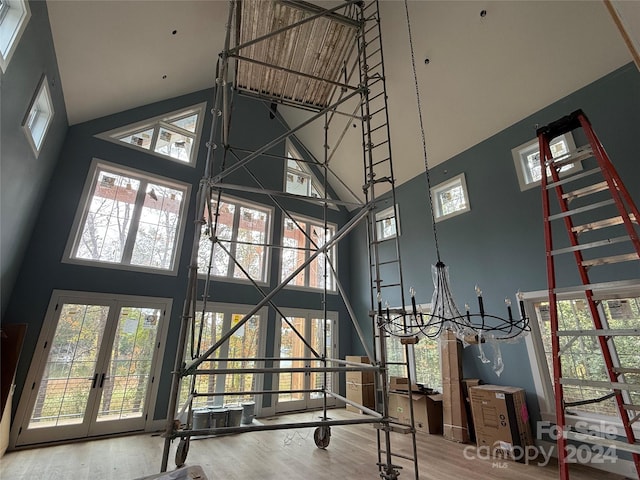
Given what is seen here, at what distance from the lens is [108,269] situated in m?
4.76

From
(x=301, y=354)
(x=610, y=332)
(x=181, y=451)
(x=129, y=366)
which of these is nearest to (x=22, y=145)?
(x=129, y=366)

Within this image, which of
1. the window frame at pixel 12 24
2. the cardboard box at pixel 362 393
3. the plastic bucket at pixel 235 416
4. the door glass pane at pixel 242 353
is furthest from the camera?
the cardboard box at pixel 362 393

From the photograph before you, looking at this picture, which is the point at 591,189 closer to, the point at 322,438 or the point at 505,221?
the point at 505,221

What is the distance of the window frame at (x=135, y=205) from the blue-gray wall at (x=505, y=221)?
14.3 feet

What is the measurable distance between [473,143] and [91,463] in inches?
278

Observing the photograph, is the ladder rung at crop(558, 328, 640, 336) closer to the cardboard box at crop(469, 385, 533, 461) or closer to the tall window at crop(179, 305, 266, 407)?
the cardboard box at crop(469, 385, 533, 461)

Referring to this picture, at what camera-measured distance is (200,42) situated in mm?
4812

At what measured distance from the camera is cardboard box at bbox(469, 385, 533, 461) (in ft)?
12.1

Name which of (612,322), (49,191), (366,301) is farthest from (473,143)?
(49,191)

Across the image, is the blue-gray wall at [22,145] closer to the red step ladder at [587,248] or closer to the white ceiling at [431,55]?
the white ceiling at [431,55]

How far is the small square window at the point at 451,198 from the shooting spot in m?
5.43

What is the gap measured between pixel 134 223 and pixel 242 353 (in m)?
2.98

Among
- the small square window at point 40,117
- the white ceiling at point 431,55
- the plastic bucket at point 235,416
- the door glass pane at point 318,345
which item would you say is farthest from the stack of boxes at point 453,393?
the small square window at point 40,117

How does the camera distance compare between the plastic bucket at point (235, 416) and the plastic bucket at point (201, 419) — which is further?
the plastic bucket at point (235, 416)
